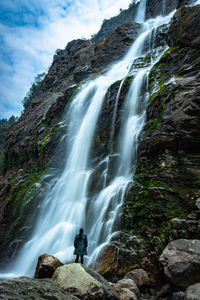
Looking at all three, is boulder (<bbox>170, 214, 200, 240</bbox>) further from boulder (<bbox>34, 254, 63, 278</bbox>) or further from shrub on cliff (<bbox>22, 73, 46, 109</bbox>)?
shrub on cliff (<bbox>22, 73, 46, 109</bbox>)

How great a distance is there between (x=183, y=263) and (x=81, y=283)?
77.4 inches

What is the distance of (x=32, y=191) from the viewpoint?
1379 cm

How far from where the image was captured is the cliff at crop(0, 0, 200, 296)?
5977mm

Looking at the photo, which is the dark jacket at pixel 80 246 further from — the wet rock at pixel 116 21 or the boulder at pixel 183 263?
the wet rock at pixel 116 21

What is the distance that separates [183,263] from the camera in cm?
387

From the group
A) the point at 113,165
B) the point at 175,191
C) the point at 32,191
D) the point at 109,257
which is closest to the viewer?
the point at 109,257

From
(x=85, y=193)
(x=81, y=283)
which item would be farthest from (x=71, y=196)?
(x=81, y=283)

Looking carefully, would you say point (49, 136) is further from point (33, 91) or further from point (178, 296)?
point (33, 91)

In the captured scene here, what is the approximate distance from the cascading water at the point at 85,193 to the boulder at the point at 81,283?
108 inches

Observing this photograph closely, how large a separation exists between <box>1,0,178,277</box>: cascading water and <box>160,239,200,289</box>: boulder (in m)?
3.21

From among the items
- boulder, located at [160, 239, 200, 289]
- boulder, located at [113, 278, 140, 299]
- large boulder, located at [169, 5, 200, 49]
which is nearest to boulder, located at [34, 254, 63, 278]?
boulder, located at [113, 278, 140, 299]

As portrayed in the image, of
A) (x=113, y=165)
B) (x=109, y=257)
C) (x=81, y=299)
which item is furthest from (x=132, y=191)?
(x=81, y=299)

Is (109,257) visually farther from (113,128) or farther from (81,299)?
(113,128)

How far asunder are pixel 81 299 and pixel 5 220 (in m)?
12.6
